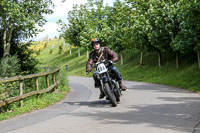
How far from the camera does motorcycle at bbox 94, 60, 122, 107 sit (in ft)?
29.9

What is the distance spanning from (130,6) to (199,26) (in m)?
30.9

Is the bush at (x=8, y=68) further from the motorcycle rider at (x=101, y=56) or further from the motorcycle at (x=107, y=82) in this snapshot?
the motorcycle at (x=107, y=82)

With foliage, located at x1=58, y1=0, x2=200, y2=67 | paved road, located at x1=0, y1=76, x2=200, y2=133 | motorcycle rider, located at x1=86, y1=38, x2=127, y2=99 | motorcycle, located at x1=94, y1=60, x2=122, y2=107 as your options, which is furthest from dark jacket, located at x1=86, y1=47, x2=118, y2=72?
foliage, located at x1=58, y1=0, x2=200, y2=67

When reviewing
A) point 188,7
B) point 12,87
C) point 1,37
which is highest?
point 188,7

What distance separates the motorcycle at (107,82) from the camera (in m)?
9.12

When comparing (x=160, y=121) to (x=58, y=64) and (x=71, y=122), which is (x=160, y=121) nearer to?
(x=71, y=122)

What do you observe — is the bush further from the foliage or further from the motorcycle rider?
the foliage

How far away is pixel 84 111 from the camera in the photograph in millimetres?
8711

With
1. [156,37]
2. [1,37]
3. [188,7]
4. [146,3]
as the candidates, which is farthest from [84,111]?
[146,3]

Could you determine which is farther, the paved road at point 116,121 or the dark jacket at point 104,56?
the dark jacket at point 104,56

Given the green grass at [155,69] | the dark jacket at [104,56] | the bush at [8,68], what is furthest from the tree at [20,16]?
the green grass at [155,69]

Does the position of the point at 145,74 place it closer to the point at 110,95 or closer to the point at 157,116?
the point at 110,95

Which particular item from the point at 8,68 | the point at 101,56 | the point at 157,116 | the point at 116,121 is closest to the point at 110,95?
the point at 101,56

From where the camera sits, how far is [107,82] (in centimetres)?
919
